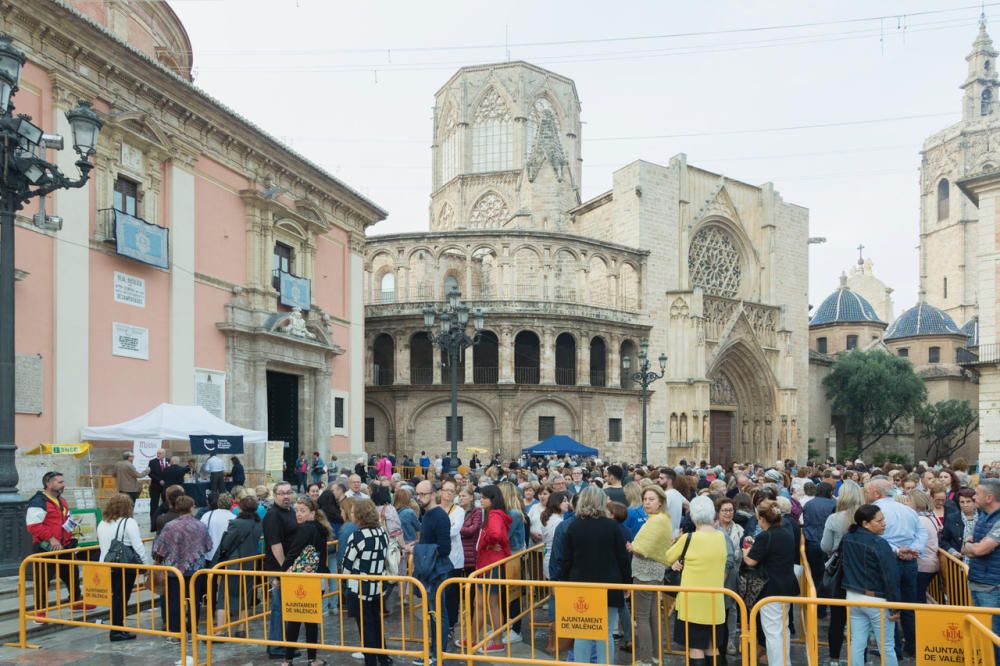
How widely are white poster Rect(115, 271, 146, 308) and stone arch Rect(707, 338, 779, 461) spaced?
31617mm

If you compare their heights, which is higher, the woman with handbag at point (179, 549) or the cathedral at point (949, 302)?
the cathedral at point (949, 302)

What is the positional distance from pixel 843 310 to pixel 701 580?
5675cm

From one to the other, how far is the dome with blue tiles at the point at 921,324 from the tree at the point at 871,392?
975 centimetres

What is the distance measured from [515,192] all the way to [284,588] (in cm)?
4256

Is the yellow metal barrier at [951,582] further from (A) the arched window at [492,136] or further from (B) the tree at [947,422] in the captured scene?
(B) the tree at [947,422]

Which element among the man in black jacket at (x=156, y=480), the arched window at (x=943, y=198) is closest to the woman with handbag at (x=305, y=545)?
the man in black jacket at (x=156, y=480)

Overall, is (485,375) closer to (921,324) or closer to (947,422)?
(947,422)

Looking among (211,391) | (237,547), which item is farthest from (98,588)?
(211,391)

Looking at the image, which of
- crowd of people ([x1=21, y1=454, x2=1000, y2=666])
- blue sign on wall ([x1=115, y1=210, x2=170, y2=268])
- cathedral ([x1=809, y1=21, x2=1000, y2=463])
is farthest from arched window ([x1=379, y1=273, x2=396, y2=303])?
crowd of people ([x1=21, y1=454, x2=1000, y2=666])

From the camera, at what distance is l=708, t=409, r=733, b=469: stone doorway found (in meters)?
43.0

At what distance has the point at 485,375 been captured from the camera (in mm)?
37438

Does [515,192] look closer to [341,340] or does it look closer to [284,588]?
[341,340]

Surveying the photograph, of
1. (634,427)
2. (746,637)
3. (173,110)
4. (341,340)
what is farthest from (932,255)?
(746,637)

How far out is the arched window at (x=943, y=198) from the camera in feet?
233
